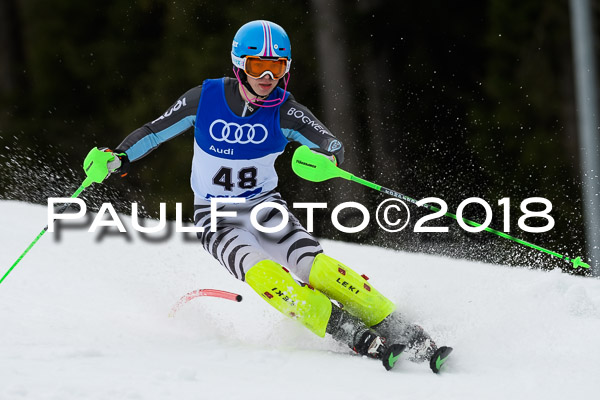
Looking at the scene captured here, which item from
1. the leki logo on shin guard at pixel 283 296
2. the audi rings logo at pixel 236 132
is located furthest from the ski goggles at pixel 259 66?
the leki logo on shin guard at pixel 283 296

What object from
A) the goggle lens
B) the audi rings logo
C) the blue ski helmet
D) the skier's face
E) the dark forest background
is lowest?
the dark forest background

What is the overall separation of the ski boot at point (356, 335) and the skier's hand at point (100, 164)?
1.49 metres

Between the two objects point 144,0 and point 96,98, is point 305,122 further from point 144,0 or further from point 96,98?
point 96,98

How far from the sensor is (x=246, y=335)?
4.75 m

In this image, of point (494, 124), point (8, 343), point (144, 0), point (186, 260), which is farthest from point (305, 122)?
point (144, 0)

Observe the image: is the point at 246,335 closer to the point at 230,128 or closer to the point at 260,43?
the point at 230,128

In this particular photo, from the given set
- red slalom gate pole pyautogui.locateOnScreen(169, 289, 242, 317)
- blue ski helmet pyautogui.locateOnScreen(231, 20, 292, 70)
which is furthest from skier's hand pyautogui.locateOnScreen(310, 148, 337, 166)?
red slalom gate pole pyautogui.locateOnScreen(169, 289, 242, 317)

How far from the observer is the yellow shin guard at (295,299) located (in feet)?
13.9

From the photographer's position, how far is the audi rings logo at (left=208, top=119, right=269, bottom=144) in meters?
4.73

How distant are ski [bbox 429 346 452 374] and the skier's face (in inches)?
68.0

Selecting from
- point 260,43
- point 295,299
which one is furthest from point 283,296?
point 260,43

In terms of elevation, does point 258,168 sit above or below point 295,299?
above

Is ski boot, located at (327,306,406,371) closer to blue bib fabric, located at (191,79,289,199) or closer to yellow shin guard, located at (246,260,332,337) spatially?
yellow shin guard, located at (246,260,332,337)

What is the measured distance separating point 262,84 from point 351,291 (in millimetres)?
1256
